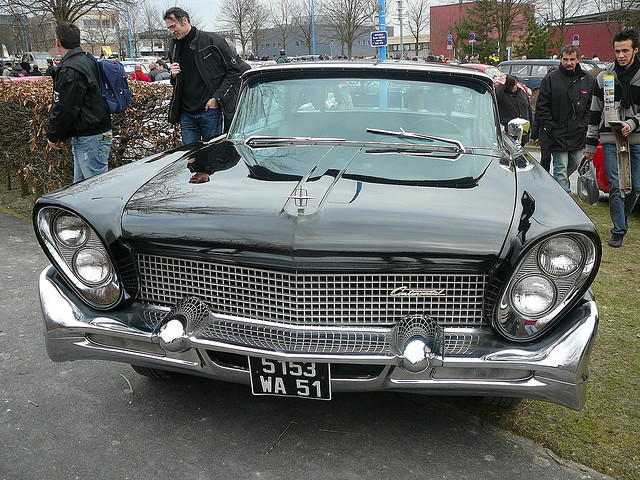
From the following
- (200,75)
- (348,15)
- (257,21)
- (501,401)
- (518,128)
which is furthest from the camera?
(257,21)

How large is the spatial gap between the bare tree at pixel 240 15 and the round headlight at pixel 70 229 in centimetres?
5932

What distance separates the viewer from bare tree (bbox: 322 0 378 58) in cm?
5312

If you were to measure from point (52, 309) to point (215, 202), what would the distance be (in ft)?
2.75

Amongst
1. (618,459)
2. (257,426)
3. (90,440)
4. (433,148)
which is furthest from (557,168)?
(90,440)

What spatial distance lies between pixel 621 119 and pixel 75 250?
4819 millimetres

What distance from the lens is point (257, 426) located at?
286 cm

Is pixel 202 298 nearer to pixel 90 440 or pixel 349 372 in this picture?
pixel 349 372

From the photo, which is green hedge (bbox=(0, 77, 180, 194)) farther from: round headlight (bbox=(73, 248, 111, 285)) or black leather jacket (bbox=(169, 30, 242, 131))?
round headlight (bbox=(73, 248, 111, 285))

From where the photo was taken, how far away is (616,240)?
574 cm

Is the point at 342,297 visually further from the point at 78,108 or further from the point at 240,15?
the point at 240,15

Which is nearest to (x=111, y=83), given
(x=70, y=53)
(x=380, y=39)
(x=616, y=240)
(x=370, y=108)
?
(x=70, y=53)

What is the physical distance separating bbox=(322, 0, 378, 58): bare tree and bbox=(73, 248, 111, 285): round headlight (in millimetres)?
52482

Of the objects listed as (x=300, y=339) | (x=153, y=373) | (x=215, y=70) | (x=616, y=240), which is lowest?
(x=616, y=240)

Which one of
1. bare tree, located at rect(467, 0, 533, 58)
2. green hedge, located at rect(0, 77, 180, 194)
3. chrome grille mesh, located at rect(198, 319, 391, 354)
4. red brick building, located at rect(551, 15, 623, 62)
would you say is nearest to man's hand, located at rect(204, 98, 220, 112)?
green hedge, located at rect(0, 77, 180, 194)
